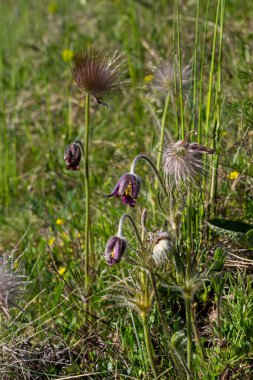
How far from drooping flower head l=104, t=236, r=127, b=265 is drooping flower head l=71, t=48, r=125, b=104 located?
61 cm

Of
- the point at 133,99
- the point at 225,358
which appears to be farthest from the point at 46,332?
Result: the point at 133,99

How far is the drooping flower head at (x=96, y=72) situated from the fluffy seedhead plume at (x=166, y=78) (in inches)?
23.5

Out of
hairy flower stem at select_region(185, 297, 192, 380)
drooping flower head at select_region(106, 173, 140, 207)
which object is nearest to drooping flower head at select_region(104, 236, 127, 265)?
drooping flower head at select_region(106, 173, 140, 207)

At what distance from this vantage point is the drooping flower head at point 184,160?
2.04 m

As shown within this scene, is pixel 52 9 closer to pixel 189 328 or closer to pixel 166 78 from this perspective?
pixel 166 78

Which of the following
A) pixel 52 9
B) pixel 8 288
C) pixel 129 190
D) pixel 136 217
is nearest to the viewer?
pixel 129 190

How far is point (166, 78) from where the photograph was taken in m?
3.02

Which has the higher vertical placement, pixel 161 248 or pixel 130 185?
pixel 130 185

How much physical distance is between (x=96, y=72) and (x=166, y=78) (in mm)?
722

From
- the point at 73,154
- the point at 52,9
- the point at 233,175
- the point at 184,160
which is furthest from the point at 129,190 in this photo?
the point at 52,9

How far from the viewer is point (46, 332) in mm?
2449

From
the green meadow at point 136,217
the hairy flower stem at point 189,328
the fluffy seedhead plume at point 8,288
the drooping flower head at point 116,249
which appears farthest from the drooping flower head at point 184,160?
the fluffy seedhead plume at point 8,288

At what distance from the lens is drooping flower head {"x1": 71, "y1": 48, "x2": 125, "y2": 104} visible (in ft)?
7.72

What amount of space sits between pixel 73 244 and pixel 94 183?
0.59 m
